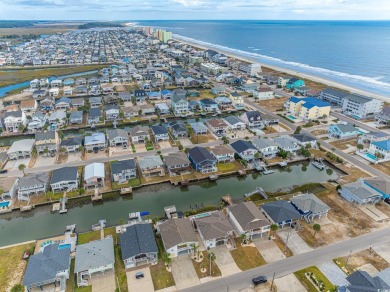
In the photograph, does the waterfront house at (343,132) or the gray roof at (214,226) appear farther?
the waterfront house at (343,132)

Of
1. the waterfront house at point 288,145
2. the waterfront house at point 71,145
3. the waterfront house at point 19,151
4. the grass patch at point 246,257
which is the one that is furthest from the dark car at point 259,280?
the waterfront house at point 19,151

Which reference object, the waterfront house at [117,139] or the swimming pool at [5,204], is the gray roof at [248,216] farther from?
the swimming pool at [5,204]

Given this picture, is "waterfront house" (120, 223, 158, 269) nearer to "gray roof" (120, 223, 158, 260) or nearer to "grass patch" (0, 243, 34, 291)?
"gray roof" (120, 223, 158, 260)

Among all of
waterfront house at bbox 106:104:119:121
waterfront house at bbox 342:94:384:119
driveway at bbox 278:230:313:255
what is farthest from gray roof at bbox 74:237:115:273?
waterfront house at bbox 342:94:384:119

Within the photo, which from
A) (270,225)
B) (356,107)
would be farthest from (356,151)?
(270,225)

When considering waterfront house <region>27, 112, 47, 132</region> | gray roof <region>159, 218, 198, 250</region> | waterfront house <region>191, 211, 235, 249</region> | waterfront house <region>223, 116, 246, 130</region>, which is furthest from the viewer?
waterfront house <region>27, 112, 47, 132</region>

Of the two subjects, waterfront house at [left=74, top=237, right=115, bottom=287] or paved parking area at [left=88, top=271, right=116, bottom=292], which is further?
waterfront house at [left=74, top=237, right=115, bottom=287]
